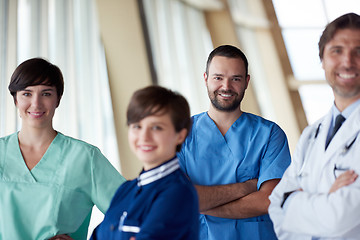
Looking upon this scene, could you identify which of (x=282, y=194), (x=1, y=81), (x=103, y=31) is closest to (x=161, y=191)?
(x=282, y=194)

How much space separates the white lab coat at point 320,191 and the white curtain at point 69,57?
185 centimetres

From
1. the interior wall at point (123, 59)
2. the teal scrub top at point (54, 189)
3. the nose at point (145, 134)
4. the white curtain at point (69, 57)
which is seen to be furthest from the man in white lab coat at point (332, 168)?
the interior wall at point (123, 59)

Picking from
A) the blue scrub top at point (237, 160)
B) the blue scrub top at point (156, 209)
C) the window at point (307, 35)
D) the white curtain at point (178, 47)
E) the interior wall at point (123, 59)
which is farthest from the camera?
the window at point (307, 35)

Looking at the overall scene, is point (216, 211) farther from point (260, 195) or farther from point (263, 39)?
point (263, 39)

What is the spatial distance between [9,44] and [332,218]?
227 centimetres

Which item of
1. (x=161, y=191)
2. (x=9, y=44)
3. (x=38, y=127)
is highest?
(x=9, y=44)

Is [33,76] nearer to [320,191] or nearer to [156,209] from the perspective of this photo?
[156,209]

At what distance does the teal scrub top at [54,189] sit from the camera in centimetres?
165

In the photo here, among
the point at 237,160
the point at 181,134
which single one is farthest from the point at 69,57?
the point at 181,134

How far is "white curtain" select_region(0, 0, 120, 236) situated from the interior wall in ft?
0.28

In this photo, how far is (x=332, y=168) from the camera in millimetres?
1356

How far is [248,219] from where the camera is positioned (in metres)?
1.79

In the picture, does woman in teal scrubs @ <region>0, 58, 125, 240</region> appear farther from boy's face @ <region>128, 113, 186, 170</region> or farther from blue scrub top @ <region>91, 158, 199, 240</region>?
boy's face @ <region>128, 113, 186, 170</region>

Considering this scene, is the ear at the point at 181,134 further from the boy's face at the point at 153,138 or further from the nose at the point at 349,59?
the nose at the point at 349,59
